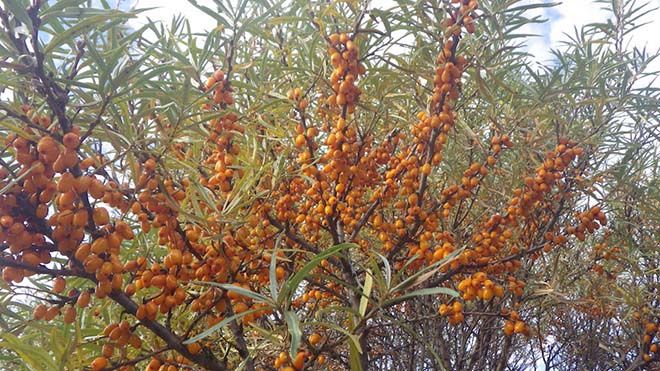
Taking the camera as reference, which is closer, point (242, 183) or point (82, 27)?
point (82, 27)

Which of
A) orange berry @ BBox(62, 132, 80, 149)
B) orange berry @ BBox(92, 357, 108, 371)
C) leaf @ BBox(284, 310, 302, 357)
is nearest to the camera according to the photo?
leaf @ BBox(284, 310, 302, 357)

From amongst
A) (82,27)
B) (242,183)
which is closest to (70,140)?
(82,27)

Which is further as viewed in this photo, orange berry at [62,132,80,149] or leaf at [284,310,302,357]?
orange berry at [62,132,80,149]

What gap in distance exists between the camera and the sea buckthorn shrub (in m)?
0.79

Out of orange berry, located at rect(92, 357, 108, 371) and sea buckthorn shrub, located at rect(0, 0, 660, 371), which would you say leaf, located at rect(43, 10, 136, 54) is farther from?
orange berry, located at rect(92, 357, 108, 371)

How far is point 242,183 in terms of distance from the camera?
3.33 ft

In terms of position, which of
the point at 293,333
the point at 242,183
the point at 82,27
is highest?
the point at 82,27

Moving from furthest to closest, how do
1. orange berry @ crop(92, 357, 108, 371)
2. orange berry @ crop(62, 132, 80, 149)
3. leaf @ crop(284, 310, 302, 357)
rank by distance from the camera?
orange berry @ crop(92, 357, 108, 371) → orange berry @ crop(62, 132, 80, 149) → leaf @ crop(284, 310, 302, 357)

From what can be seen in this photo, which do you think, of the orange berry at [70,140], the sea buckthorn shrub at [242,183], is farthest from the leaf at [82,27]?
the orange berry at [70,140]

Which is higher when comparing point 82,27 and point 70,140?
point 82,27

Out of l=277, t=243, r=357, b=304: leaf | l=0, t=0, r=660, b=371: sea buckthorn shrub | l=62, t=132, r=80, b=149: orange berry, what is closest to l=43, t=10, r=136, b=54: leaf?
l=0, t=0, r=660, b=371: sea buckthorn shrub

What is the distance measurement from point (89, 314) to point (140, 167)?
0.39 meters

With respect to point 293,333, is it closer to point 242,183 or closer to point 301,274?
point 301,274

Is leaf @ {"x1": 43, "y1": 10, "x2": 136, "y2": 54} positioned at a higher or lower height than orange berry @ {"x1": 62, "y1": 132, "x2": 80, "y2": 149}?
higher
